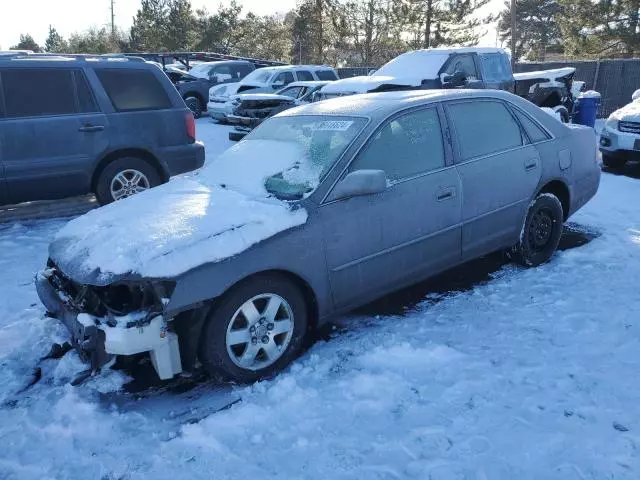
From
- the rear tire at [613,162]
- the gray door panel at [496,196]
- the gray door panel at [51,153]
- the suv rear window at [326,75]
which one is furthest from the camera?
the suv rear window at [326,75]

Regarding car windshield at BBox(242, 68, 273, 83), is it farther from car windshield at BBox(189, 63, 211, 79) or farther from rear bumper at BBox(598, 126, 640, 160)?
rear bumper at BBox(598, 126, 640, 160)

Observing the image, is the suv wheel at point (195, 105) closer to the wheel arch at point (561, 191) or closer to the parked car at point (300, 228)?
the parked car at point (300, 228)

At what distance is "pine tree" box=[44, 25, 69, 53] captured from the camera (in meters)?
64.5

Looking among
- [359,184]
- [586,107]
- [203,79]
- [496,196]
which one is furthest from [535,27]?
[359,184]

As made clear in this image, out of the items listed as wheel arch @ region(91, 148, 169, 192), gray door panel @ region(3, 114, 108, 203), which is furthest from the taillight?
gray door panel @ region(3, 114, 108, 203)

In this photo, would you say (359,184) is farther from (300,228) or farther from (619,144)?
(619,144)

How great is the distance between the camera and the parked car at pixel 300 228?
3.05m

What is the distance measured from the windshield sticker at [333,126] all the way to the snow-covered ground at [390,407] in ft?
4.51

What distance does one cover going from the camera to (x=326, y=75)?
17656 mm

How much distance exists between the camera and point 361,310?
427 centimetres

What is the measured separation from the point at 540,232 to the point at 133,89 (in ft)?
16.2

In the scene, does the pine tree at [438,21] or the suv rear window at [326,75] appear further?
the pine tree at [438,21]

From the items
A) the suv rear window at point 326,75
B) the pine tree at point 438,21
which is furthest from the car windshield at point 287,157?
the pine tree at point 438,21

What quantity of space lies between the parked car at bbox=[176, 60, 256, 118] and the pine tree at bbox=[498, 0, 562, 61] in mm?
36521
